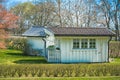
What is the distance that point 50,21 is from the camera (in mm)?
57625

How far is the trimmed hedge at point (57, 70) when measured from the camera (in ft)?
48.6

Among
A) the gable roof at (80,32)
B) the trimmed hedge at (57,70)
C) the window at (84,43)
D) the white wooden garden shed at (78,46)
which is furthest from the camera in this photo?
the window at (84,43)

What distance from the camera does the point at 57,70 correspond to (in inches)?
590

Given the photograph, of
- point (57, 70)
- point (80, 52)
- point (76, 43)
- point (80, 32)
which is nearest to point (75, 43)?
point (76, 43)

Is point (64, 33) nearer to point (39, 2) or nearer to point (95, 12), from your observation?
point (95, 12)

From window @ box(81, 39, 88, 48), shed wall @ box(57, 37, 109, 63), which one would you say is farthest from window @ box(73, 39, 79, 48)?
window @ box(81, 39, 88, 48)

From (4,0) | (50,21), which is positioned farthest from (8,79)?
(50,21)

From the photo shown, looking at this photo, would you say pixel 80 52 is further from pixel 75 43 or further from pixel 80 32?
pixel 80 32

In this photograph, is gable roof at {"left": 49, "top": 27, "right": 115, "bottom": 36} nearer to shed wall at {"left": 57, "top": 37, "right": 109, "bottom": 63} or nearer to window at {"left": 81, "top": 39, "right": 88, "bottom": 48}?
shed wall at {"left": 57, "top": 37, "right": 109, "bottom": 63}

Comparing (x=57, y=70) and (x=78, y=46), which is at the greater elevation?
(x=78, y=46)

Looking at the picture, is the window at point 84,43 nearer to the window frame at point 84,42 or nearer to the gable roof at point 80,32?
the window frame at point 84,42

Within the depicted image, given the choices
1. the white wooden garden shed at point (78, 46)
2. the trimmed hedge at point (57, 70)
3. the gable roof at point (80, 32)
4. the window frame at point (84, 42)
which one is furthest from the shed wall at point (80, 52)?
the trimmed hedge at point (57, 70)

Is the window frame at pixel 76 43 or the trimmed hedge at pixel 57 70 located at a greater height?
the window frame at pixel 76 43

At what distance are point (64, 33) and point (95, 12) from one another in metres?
28.6
